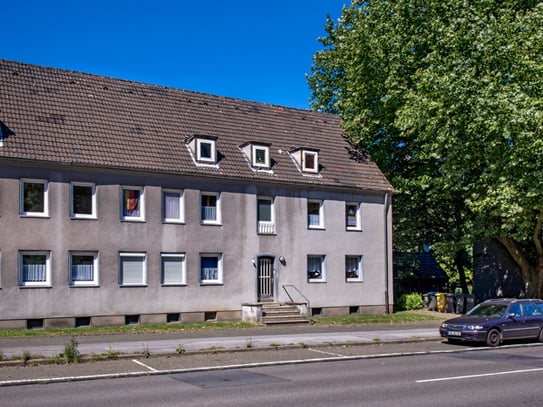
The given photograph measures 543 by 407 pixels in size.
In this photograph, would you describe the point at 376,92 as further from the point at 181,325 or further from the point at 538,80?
the point at 181,325

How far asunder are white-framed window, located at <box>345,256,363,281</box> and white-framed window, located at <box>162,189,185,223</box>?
9021 millimetres

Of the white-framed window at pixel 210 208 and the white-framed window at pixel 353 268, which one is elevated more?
the white-framed window at pixel 210 208

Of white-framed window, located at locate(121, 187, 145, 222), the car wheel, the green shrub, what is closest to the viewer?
the car wheel

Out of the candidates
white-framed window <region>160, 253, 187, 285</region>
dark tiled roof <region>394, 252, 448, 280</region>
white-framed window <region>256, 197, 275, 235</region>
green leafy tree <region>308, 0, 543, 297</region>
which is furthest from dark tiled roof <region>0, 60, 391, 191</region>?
dark tiled roof <region>394, 252, 448, 280</region>

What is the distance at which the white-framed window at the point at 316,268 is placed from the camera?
31516mm

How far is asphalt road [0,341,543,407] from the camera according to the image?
11.4m

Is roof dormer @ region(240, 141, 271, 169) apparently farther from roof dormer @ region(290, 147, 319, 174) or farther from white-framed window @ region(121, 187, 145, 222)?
white-framed window @ region(121, 187, 145, 222)

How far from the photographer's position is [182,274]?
2789cm

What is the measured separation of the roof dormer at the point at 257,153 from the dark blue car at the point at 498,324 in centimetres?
1193

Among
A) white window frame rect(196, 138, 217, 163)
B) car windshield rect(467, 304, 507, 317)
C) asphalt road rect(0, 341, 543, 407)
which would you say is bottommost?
asphalt road rect(0, 341, 543, 407)

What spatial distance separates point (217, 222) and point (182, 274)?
270 cm

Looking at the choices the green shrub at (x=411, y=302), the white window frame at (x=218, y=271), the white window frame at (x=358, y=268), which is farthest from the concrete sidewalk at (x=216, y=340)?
the green shrub at (x=411, y=302)

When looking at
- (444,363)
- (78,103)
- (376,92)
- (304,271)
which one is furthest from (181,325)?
(376,92)

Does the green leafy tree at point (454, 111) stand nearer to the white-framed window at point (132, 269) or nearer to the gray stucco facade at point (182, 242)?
the gray stucco facade at point (182, 242)
